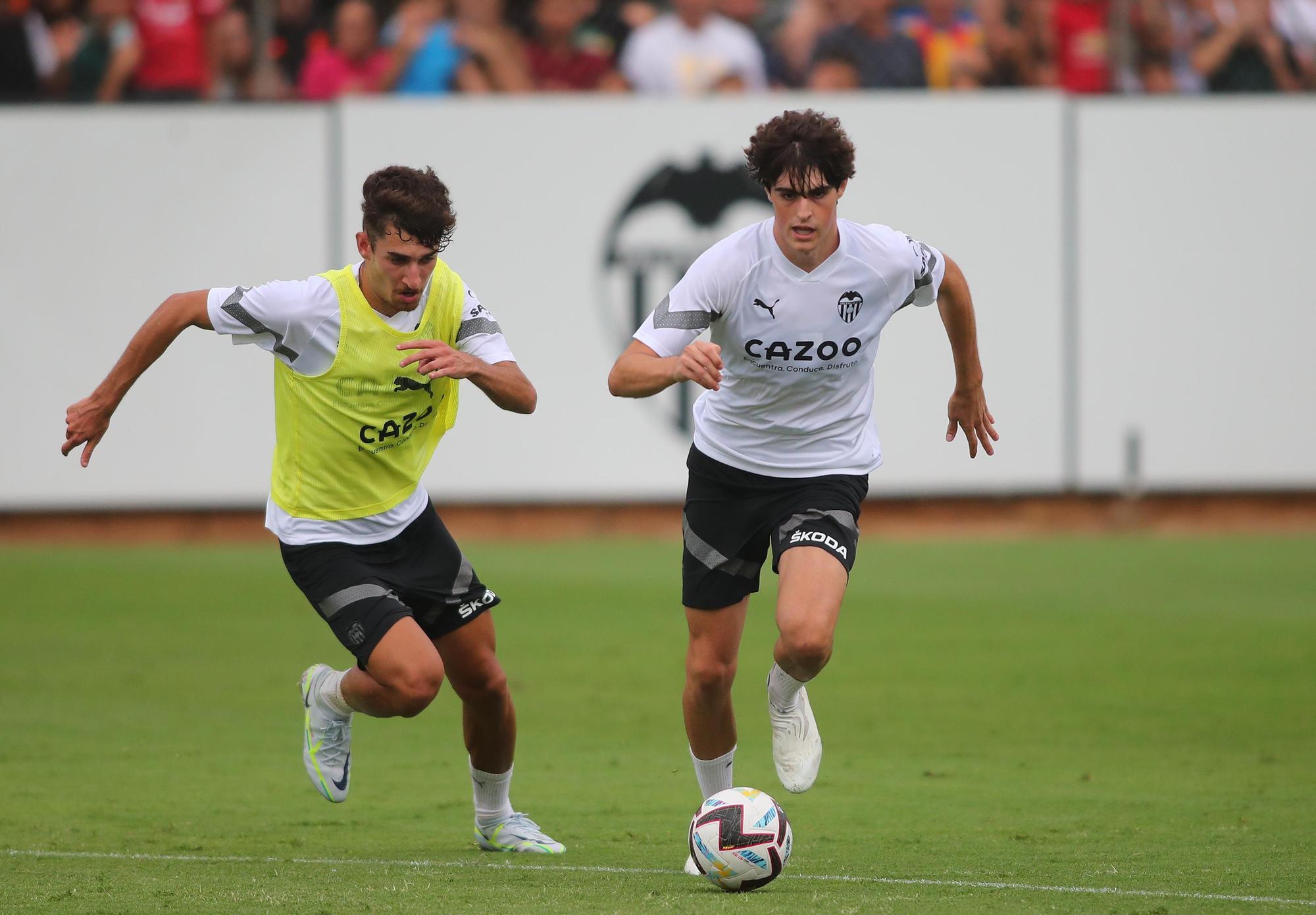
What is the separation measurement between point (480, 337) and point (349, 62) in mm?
9619

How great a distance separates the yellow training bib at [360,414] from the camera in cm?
647

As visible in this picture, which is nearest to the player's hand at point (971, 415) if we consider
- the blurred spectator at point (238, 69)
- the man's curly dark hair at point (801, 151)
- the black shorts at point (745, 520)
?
the black shorts at point (745, 520)

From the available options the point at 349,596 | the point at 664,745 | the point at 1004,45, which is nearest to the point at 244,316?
the point at 349,596

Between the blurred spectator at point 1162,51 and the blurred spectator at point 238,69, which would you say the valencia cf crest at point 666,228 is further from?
the blurred spectator at point 1162,51

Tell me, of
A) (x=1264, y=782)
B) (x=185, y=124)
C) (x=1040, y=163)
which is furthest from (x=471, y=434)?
(x=1264, y=782)

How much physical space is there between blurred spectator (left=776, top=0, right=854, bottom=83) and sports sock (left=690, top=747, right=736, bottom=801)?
32.7 ft

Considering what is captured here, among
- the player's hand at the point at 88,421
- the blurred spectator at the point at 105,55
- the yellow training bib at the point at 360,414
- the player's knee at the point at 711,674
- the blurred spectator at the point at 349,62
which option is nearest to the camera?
the player's hand at the point at 88,421

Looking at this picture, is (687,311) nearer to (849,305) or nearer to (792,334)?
(792,334)

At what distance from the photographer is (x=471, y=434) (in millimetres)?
15164

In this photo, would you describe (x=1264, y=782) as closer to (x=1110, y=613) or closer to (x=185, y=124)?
(x=1110, y=613)

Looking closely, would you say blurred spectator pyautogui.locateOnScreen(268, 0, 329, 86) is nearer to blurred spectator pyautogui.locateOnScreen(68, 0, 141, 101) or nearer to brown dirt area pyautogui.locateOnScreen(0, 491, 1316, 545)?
blurred spectator pyautogui.locateOnScreen(68, 0, 141, 101)

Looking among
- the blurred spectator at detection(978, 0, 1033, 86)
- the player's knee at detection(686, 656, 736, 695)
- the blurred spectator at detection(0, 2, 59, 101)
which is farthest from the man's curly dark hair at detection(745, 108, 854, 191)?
the blurred spectator at detection(0, 2, 59, 101)

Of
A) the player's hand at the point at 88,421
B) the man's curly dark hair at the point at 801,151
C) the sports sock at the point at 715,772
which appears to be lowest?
the sports sock at the point at 715,772

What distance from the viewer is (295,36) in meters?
15.6
